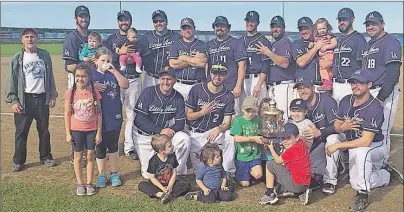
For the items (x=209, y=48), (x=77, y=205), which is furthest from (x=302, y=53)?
(x=77, y=205)

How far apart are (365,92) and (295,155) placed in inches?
38.2

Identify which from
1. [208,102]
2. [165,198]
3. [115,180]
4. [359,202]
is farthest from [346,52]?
[115,180]

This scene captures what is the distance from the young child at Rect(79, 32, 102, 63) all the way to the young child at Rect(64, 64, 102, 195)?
2.66ft

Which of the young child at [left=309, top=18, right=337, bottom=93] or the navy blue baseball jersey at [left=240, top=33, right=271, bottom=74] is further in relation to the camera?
the navy blue baseball jersey at [left=240, top=33, right=271, bottom=74]

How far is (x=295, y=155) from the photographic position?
4.66 m

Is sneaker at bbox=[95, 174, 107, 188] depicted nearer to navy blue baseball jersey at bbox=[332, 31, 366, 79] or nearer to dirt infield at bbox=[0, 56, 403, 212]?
dirt infield at bbox=[0, 56, 403, 212]

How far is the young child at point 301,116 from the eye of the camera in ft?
16.6

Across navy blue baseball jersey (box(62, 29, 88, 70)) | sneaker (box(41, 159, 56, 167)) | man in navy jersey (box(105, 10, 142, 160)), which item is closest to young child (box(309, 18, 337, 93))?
man in navy jersey (box(105, 10, 142, 160))

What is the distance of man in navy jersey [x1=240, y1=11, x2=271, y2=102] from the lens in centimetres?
620

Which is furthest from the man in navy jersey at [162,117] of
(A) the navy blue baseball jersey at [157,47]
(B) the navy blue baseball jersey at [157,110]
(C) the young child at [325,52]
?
(C) the young child at [325,52]

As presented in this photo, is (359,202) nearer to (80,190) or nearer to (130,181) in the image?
(130,181)

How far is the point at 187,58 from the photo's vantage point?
5.95 m

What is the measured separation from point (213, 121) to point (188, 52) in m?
1.05

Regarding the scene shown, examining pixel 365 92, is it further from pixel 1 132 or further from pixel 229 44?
pixel 1 132
